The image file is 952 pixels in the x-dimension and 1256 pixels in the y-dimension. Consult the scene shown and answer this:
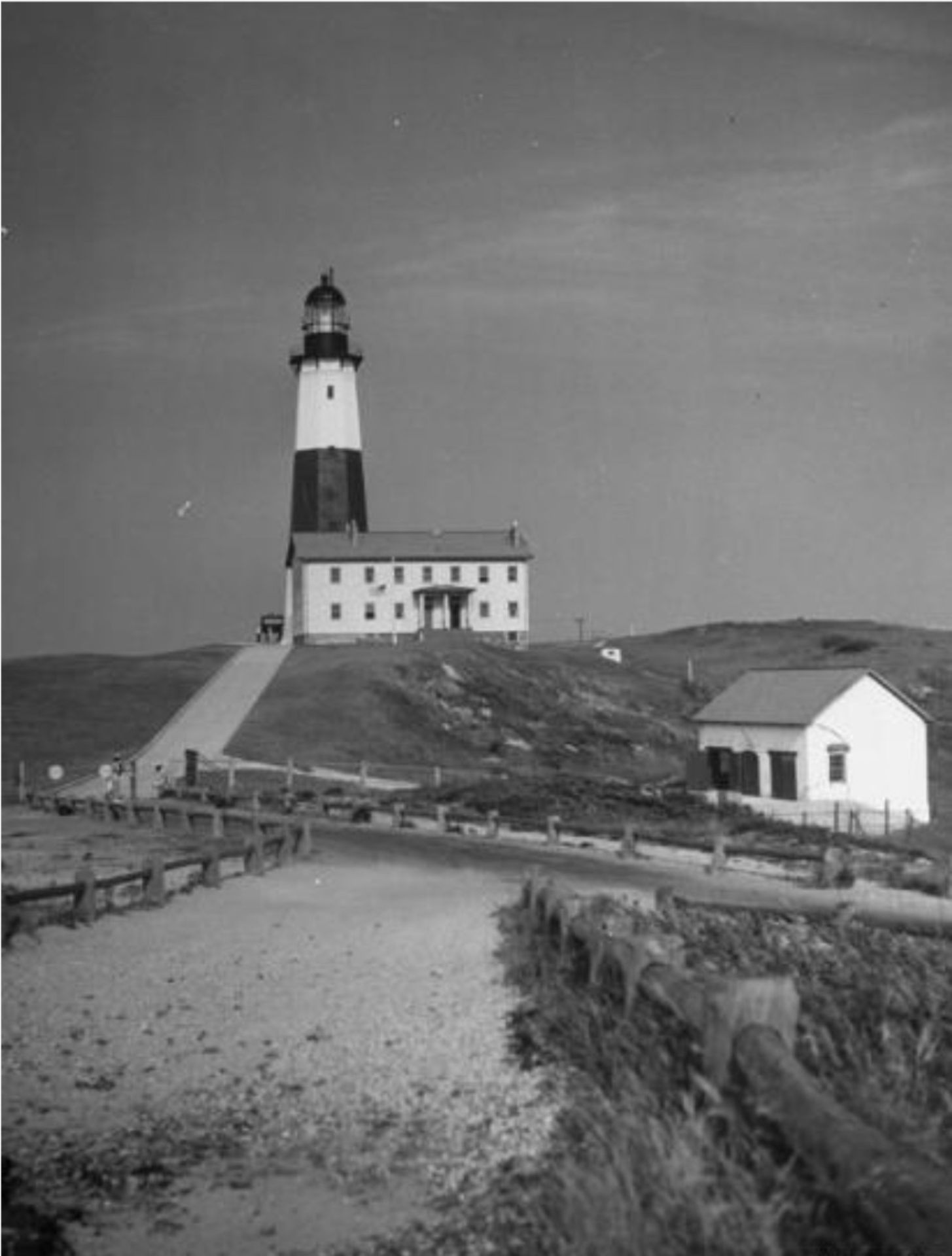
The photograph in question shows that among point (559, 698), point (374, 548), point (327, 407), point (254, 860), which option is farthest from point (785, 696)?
point (374, 548)

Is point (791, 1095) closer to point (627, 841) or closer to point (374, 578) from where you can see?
point (627, 841)

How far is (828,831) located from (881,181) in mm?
17480

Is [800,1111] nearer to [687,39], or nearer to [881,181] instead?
[687,39]

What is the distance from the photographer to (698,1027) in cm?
672

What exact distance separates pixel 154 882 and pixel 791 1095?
11081 mm

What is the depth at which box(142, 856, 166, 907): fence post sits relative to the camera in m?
15.6

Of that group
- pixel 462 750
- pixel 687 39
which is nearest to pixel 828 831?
pixel 462 750

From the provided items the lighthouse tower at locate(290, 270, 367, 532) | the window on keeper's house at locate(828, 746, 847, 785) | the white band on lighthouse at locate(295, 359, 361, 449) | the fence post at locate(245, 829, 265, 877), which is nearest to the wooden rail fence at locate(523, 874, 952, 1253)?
the lighthouse tower at locate(290, 270, 367, 532)

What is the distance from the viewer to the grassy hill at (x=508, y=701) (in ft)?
79.5

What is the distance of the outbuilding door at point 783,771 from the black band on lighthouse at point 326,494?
→ 2429 centimetres

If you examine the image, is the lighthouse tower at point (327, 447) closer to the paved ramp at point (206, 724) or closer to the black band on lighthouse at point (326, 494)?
the black band on lighthouse at point (326, 494)

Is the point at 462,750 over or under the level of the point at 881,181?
under

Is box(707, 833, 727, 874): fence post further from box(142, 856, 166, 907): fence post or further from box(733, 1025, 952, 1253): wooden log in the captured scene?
box(733, 1025, 952, 1253): wooden log

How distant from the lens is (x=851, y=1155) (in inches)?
195
